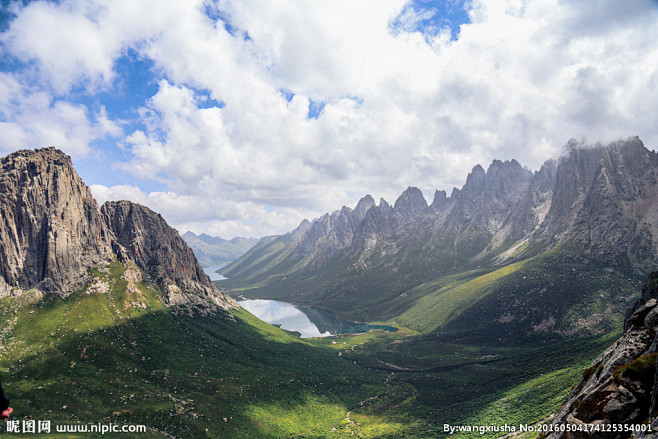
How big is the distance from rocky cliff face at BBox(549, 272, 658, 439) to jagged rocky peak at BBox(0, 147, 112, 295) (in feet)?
697

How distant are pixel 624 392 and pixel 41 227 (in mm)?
233915

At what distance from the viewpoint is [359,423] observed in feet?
423

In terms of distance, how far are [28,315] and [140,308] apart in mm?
48683

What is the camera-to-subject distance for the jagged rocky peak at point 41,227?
162 metres

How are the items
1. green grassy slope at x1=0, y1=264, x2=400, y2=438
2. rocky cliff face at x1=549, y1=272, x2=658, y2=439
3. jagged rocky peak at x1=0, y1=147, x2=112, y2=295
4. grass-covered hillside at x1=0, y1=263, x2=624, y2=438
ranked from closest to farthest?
rocky cliff face at x1=549, y1=272, x2=658, y2=439 → grass-covered hillside at x1=0, y1=263, x2=624, y2=438 → green grassy slope at x1=0, y1=264, x2=400, y2=438 → jagged rocky peak at x1=0, y1=147, x2=112, y2=295

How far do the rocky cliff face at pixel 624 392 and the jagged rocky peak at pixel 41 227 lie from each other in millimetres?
212476

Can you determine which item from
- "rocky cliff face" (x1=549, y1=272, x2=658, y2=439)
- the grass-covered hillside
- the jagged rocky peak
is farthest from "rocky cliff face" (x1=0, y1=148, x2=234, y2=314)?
"rocky cliff face" (x1=549, y1=272, x2=658, y2=439)

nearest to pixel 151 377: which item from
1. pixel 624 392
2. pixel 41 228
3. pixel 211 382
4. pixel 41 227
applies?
pixel 211 382

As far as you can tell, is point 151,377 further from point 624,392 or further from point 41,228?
point 624,392

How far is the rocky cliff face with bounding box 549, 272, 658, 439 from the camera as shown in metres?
32.1

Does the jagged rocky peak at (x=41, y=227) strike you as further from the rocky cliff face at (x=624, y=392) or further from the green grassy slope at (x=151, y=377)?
the rocky cliff face at (x=624, y=392)

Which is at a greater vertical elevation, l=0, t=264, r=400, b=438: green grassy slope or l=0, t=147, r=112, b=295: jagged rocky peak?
l=0, t=147, r=112, b=295: jagged rocky peak

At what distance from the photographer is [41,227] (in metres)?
172

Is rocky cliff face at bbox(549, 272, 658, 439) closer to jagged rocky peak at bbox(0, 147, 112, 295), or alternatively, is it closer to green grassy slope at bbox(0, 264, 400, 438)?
green grassy slope at bbox(0, 264, 400, 438)
